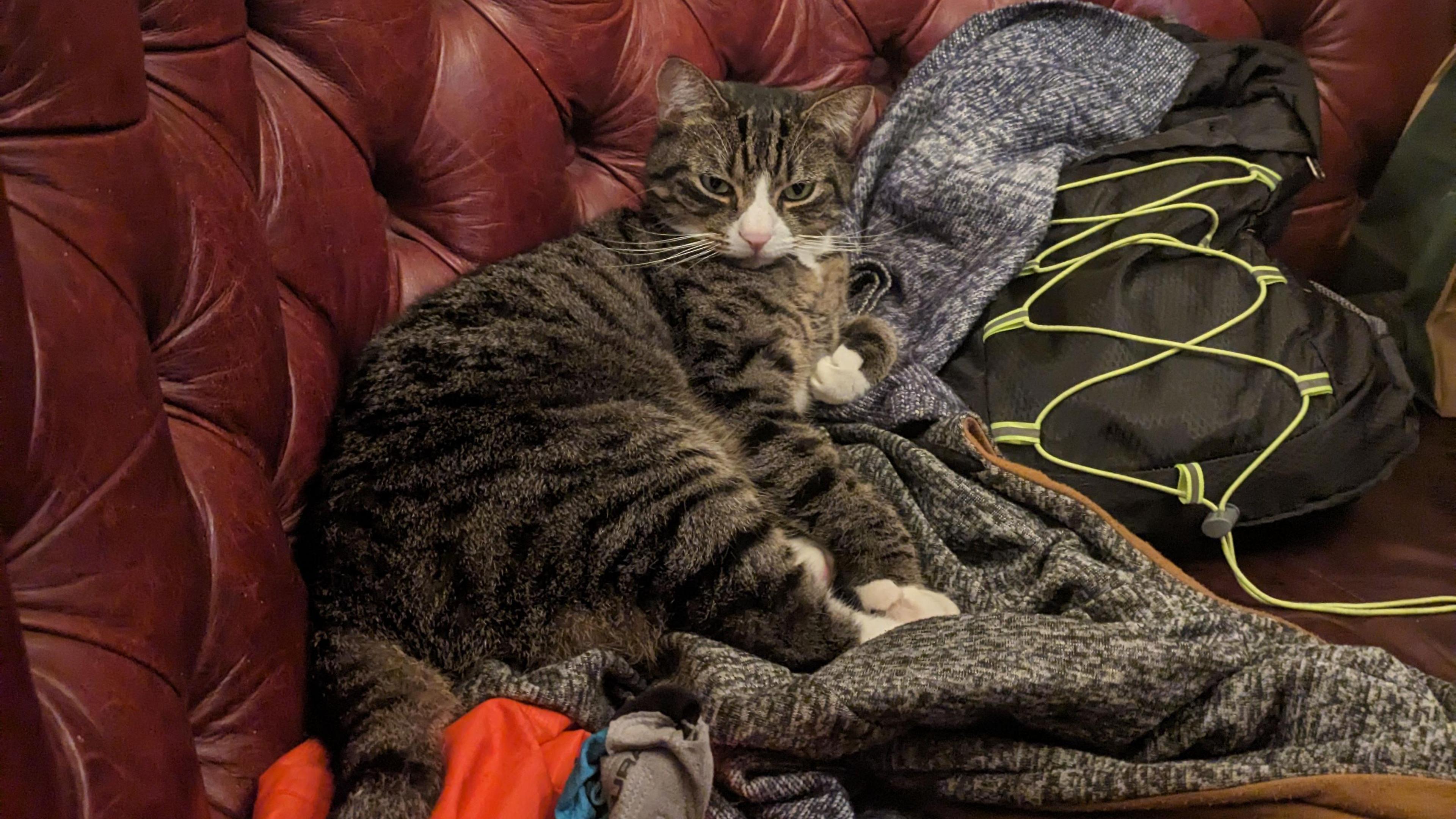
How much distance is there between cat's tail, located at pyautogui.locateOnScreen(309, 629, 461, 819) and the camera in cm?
70

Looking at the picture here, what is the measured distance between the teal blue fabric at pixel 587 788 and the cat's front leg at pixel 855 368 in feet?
2.50

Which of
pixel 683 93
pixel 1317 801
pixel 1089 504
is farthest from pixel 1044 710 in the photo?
pixel 683 93

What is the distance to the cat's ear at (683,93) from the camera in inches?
52.9

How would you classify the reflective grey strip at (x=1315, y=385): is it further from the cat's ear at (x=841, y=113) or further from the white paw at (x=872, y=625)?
the cat's ear at (x=841, y=113)

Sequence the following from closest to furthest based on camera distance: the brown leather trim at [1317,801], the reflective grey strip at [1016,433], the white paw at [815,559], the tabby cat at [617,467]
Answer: the brown leather trim at [1317,801] → the tabby cat at [617,467] → the white paw at [815,559] → the reflective grey strip at [1016,433]

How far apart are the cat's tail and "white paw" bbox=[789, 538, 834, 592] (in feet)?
1.57

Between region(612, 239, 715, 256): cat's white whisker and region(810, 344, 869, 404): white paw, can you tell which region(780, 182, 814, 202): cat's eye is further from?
region(810, 344, 869, 404): white paw

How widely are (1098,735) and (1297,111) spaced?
4.32ft

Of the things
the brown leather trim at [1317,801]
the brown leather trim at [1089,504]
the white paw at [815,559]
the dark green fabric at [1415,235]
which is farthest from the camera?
the dark green fabric at [1415,235]

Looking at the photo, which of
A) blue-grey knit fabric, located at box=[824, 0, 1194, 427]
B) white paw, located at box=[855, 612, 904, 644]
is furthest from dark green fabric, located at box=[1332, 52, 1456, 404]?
white paw, located at box=[855, 612, 904, 644]

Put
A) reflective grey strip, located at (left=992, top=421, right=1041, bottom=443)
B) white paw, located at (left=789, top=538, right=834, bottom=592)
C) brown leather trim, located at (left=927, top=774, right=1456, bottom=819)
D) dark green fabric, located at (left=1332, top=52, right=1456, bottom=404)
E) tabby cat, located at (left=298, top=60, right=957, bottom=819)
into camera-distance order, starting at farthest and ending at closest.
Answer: dark green fabric, located at (left=1332, top=52, right=1456, bottom=404) → reflective grey strip, located at (left=992, top=421, right=1041, bottom=443) → white paw, located at (left=789, top=538, right=834, bottom=592) → tabby cat, located at (left=298, top=60, right=957, bottom=819) → brown leather trim, located at (left=927, top=774, right=1456, bottom=819)

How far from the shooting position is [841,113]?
1485 millimetres

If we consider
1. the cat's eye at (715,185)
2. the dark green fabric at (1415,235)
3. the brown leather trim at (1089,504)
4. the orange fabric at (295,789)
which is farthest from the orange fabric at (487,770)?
the dark green fabric at (1415,235)

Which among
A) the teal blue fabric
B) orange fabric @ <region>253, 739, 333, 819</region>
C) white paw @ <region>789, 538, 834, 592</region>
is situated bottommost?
white paw @ <region>789, 538, 834, 592</region>
